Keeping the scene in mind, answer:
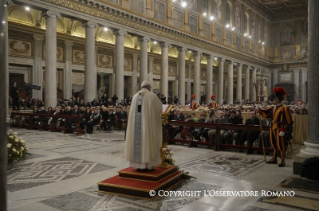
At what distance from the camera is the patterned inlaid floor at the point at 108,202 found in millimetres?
3916

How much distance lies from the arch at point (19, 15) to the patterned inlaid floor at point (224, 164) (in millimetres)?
16607

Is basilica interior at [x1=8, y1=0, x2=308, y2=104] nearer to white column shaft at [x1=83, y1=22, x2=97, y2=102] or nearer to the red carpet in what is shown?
white column shaft at [x1=83, y1=22, x2=97, y2=102]

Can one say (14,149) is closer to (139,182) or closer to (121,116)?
(139,182)

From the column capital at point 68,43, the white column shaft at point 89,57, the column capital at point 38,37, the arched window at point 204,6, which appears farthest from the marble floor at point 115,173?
the arched window at point 204,6

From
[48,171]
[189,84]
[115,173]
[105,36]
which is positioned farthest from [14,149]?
[189,84]


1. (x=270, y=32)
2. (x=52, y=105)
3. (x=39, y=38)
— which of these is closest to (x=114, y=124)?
(x=52, y=105)

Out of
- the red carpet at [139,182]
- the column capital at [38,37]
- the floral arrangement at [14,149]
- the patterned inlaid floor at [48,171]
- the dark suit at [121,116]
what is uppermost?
the column capital at [38,37]

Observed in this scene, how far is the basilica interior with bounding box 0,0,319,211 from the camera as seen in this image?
445 cm

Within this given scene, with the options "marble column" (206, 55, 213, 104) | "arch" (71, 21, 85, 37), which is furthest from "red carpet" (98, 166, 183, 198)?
"marble column" (206, 55, 213, 104)

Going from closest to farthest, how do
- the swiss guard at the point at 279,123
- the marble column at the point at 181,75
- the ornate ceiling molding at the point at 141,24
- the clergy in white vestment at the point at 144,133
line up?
1. the clergy in white vestment at the point at 144,133
2. the swiss guard at the point at 279,123
3. the ornate ceiling molding at the point at 141,24
4. the marble column at the point at 181,75

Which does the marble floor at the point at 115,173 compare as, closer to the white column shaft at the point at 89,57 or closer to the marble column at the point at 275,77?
the white column shaft at the point at 89,57

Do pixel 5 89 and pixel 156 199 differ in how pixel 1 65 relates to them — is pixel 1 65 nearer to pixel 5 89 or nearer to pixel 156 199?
pixel 5 89

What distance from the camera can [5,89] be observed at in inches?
62.6

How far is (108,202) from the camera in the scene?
4.13m
